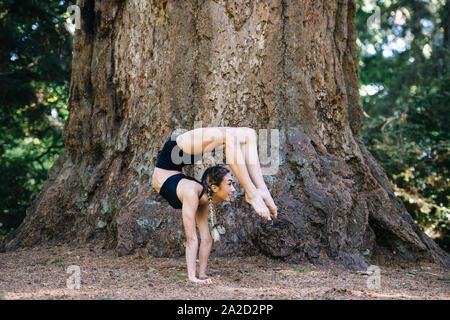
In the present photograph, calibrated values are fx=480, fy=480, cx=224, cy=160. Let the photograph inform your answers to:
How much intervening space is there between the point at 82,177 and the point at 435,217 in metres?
7.23

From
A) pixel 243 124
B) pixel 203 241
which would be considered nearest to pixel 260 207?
pixel 203 241

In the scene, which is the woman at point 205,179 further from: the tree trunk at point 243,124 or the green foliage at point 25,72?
the green foliage at point 25,72

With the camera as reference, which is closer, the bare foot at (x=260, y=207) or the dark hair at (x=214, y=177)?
the bare foot at (x=260, y=207)

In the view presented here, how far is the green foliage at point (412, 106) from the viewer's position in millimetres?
10547

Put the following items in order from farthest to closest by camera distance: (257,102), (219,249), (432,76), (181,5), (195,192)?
1. (432,76)
2. (181,5)
3. (257,102)
4. (219,249)
5. (195,192)

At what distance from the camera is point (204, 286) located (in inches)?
179

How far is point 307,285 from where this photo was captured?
4719 millimetres

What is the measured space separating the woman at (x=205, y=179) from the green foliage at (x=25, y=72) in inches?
324

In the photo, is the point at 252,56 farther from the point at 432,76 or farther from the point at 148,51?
the point at 432,76

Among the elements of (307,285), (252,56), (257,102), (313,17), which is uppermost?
(313,17)

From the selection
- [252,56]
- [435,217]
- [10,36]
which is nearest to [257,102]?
[252,56]

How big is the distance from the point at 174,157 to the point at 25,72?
8.66 metres

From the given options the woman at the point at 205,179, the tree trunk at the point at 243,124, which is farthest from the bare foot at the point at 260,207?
the tree trunk at the point at 243,124

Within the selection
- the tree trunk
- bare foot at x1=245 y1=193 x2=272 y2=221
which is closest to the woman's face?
bare foot at x1=245 y1=193 x2=272 y2=221
